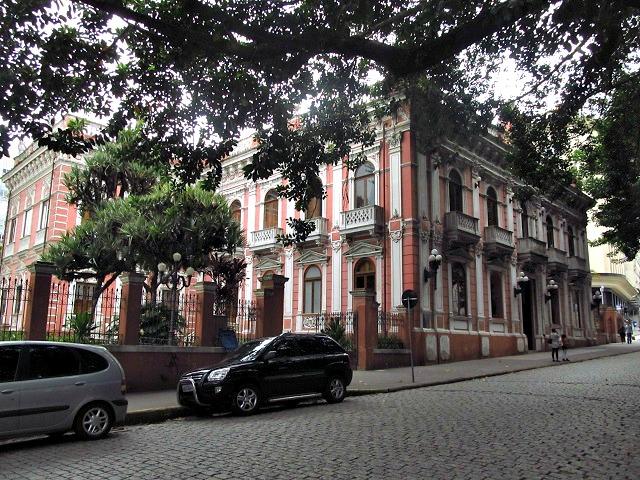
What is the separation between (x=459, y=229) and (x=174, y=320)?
44.0 feet

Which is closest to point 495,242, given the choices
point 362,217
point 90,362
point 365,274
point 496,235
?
point 496,235

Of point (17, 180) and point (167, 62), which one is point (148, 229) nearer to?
point (167, 62)

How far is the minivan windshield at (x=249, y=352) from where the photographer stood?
1135 centimetres

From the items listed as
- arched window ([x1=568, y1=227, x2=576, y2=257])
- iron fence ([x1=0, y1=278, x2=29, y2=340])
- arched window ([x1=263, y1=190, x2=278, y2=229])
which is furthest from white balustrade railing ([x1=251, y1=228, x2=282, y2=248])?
arched window ([x1=568, y1=227, x2=576, y2=257])

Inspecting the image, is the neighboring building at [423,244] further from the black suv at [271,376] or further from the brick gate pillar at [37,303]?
the brick gate pillar at [37,303]

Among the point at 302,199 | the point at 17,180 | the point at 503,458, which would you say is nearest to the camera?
the point at 503,458

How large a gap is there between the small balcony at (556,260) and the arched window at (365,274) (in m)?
12.6

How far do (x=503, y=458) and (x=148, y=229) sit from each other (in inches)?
632

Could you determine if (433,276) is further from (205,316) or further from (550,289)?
(205,316)

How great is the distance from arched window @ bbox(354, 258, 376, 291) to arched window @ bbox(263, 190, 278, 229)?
6237 millimetres

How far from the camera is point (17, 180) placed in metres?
37.3

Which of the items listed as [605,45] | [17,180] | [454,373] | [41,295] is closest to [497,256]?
[454,373]

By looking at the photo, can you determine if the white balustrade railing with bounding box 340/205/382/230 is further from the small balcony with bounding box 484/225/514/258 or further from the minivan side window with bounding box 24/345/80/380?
the minivan side window with bounding box 24/345/80/380

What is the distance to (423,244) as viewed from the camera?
74.2ft
